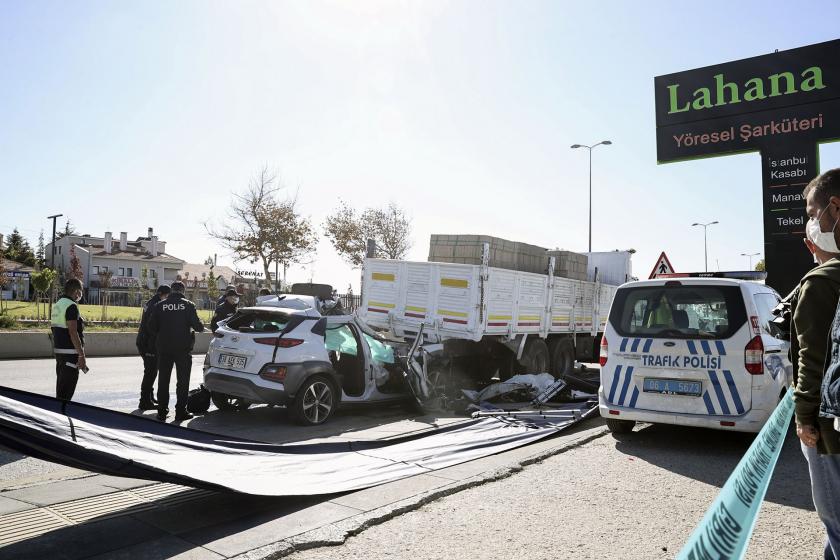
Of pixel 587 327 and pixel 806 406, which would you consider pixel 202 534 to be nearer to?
pixel 806 406

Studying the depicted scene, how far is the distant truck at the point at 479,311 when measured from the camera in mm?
10562

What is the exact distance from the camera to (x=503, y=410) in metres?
8.72

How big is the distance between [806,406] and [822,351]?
0.23 metres

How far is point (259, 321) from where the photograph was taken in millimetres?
7918

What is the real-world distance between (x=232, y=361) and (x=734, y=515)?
6.55 m

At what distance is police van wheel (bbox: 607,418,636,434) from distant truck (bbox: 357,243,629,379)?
3685 millimetres

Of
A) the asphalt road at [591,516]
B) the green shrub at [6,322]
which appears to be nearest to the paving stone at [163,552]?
the asphalt road at [591,516]

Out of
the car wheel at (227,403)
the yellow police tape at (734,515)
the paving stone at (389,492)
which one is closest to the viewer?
the yellow police tape at (734,515)

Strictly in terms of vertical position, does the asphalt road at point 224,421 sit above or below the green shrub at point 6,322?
below

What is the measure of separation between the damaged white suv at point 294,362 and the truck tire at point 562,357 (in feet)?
17.2

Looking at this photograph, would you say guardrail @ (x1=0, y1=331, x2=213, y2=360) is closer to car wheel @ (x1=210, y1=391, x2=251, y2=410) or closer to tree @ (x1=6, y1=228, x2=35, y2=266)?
car wheel @ (x1=210, y1=391, x2=251, y2=410)

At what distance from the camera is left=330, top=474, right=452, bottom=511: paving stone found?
14.4ft

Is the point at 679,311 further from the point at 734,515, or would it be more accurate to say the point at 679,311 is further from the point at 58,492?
the point at 58,492

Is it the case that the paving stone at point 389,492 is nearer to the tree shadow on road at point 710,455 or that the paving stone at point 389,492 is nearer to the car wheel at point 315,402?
the tree shadow on road at point 710,455
